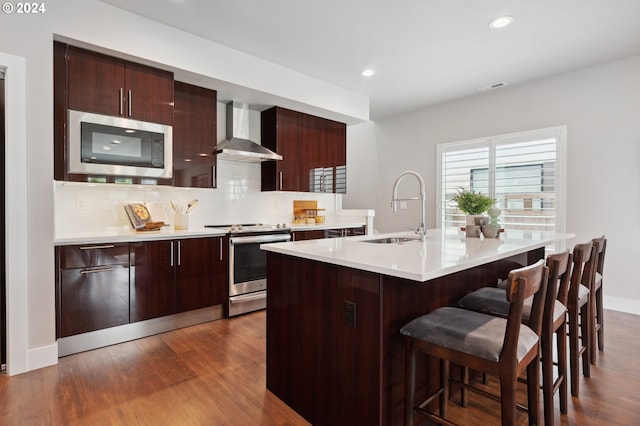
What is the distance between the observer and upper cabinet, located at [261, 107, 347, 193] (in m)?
4.31

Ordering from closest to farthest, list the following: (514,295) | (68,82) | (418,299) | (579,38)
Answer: (514,295), (418,299), (68,82), (579,38)

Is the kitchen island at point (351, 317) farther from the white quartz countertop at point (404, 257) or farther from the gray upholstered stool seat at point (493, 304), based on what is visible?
the gray upholstered stool seat at point (493, 304)

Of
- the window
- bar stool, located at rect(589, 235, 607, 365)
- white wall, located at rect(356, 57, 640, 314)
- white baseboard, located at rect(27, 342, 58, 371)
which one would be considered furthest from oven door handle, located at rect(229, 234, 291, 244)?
white wall, located at rect(356, 57, 640, 314)

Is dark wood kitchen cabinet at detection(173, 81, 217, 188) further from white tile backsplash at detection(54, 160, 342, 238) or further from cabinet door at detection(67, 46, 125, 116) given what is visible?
cabinet door at detection(67, 46, 125, 116)

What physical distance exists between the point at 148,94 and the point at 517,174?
14.6 feet

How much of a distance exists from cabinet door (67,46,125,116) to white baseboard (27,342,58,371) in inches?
72.0

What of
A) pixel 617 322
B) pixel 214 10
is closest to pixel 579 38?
pixel 617 322

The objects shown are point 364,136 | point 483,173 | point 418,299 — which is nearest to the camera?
point 418,299

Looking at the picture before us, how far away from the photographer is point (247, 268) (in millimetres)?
3611

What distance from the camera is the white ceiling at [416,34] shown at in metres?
2.74

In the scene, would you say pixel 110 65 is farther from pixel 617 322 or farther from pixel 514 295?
pixel 617 322

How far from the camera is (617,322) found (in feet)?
11.0

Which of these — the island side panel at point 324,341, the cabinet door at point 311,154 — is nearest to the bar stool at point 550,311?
the island side panel at point 324,341

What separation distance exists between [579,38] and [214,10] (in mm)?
3396
